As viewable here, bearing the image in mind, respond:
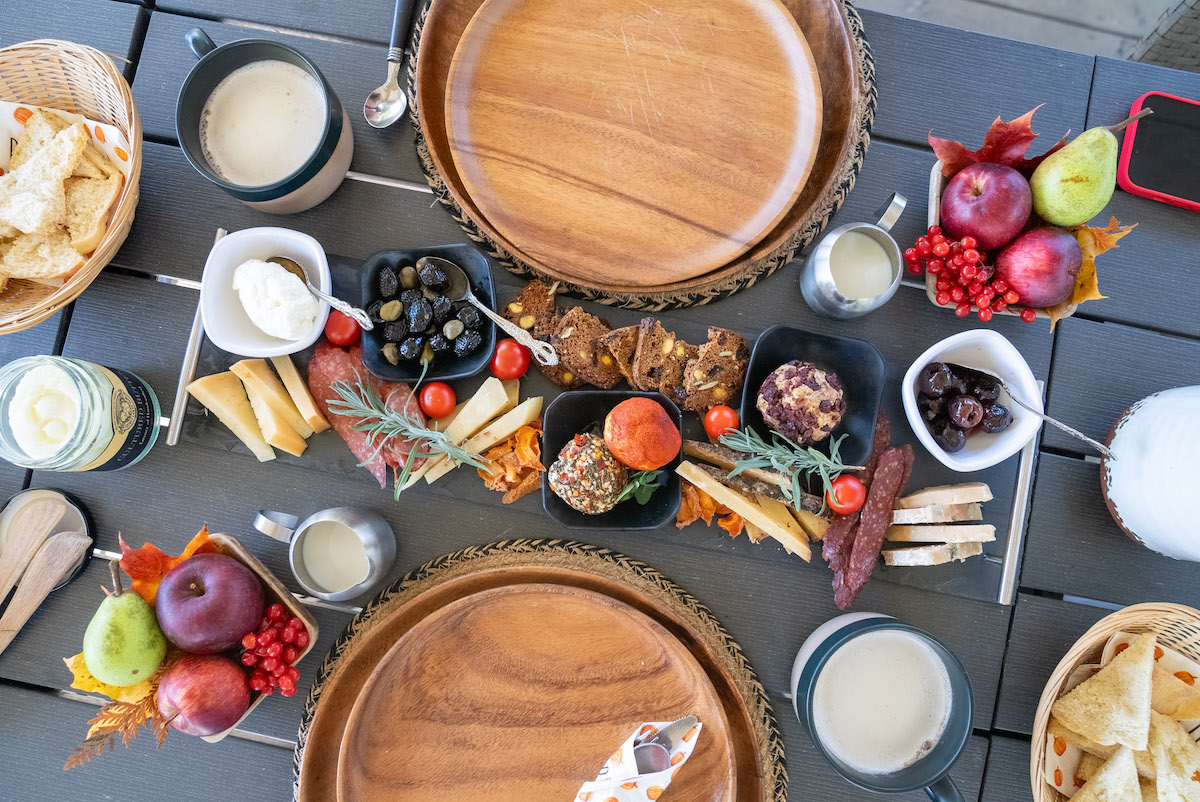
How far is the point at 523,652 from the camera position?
3.40 feet

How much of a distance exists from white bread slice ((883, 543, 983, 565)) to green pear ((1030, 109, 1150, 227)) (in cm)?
54

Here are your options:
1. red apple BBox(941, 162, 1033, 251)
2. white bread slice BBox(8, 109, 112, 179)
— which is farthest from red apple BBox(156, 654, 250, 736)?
red apple BBox(941, 162, 1033, 251)

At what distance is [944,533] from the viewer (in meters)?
1.06

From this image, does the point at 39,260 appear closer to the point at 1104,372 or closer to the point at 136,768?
the point at 136,768

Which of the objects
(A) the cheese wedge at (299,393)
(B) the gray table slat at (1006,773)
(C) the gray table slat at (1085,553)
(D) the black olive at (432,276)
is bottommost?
(B) the gray table slat at (1006,773)

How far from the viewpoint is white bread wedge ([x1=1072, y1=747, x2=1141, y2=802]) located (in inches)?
38.5

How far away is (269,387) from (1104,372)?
1454 millimetres

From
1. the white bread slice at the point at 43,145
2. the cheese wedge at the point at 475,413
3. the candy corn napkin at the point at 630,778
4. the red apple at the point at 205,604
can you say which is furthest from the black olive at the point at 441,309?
the candy corn napkin at the point at 630,778

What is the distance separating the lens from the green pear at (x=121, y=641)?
91 centimetres

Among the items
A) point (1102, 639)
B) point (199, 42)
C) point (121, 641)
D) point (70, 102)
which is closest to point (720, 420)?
point (1102, 639)

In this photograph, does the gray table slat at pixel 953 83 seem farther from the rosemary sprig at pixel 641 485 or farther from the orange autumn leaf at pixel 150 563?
the orange autumn leaf at pixel 150 563

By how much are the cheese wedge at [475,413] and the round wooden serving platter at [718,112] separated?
0.70 ft

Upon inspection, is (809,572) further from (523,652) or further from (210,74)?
(210,74)

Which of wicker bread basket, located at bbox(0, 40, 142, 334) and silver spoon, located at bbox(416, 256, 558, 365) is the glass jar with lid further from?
silver spoon, located at bbox(416, 256, 558, 365)
